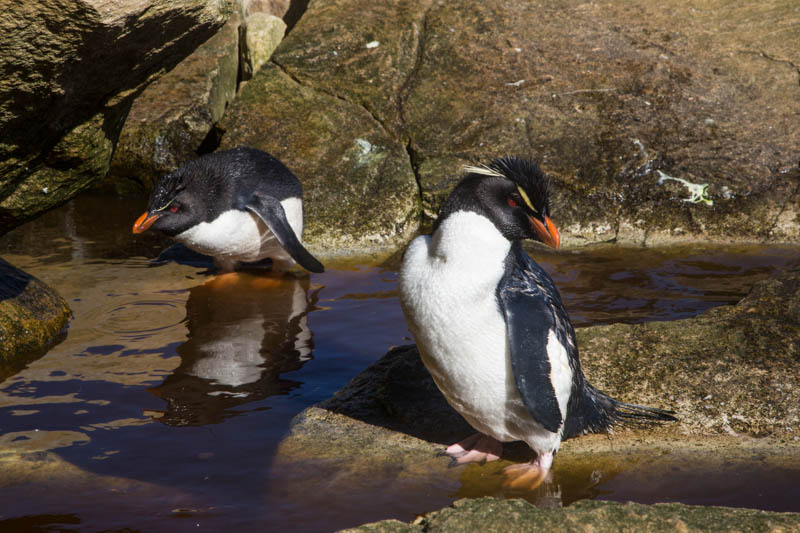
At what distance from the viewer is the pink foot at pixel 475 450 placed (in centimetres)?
313

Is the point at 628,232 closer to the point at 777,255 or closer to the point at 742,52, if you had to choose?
the point at 777,255

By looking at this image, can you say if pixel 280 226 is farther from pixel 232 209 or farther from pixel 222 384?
pixel 222 384

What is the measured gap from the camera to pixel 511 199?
9.42 ft

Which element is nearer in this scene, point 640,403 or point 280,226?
point 640,403

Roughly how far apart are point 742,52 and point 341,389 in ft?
15.8

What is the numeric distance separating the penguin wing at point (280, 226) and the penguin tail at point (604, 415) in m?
2.32

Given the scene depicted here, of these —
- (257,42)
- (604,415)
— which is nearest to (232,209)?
(604,415)

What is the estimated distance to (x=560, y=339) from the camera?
294 cm

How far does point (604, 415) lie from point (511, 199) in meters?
0.97

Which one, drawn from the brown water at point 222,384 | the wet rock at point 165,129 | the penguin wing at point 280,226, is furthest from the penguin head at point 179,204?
the wet rock at point 165,129

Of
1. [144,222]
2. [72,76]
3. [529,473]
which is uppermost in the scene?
[72,76]

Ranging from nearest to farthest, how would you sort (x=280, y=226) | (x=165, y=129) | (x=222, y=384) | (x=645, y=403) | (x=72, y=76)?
(x=72, y=76) → (x=645, y=403) → (x=222, y=384) → (x=280, y=226) → (x=165, y=129)

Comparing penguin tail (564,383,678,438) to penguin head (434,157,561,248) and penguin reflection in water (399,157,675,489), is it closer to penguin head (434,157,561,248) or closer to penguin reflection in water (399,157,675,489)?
penguin reflection in water (399,157,675,489)

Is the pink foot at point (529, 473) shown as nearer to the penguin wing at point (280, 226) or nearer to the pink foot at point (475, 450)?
the pink foot at point (475, 450)
